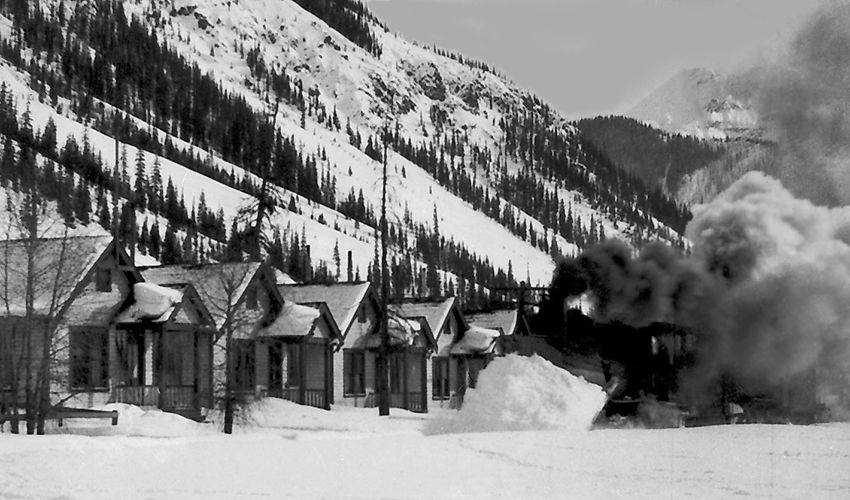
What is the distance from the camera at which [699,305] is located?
125 ft

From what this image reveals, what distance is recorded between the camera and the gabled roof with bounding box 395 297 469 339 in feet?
203

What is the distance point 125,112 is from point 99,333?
16723cm

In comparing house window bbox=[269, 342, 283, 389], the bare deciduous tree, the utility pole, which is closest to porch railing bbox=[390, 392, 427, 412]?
the utility pole

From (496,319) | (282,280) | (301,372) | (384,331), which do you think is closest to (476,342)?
(496,319)

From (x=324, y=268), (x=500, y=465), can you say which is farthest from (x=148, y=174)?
(x=500, y=465)

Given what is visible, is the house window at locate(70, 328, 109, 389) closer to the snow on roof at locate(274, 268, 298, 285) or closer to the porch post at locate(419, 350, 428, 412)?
the snow on roof at locate(274, 268, 298, 285)

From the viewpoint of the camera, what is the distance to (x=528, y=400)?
31.7 meters

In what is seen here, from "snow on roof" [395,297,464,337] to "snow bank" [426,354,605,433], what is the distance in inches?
1132

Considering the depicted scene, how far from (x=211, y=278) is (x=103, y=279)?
5643 millimetres

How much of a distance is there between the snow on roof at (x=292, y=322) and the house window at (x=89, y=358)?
29.1ft

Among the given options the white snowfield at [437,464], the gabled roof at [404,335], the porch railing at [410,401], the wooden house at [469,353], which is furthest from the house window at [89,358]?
the wooden house at [469,353]

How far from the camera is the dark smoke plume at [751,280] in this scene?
37.4m

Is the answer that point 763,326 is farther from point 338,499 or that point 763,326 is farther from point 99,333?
point 338,499

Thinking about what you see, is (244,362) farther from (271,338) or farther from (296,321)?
(296,321)
